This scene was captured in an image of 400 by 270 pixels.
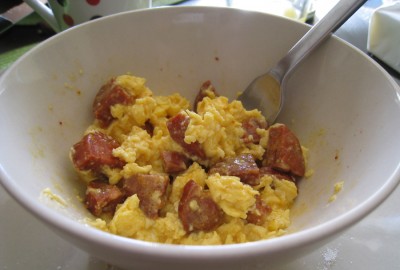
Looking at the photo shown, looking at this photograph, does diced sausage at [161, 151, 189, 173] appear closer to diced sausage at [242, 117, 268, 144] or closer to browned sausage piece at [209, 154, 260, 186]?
browned sausage piece at [209, 154, 260, 186]

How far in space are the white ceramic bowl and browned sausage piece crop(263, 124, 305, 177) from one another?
5cm

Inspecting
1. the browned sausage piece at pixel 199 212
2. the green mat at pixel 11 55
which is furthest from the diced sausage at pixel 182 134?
the green mat at pixel 11 55

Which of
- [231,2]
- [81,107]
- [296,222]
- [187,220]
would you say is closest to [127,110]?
[81,107]

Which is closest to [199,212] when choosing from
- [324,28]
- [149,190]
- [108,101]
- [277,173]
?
[149,190]

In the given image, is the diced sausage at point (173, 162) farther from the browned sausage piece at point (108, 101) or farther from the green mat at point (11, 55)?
the green mat at point (11, 55)

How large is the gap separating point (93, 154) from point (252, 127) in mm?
418

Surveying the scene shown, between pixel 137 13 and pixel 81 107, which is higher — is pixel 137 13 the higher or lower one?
the higher one

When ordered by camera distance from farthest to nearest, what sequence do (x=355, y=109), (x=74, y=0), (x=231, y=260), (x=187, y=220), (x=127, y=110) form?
(x=74, y=0) < (x=127, y=110) < (x=355, y=109) < (x=187, y=220) < (x=231, y=260)

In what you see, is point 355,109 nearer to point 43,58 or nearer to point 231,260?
point 231,260

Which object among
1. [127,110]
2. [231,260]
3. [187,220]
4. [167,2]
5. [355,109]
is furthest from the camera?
[167,2]

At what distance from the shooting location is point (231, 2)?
1.89 m

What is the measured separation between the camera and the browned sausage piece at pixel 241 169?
2.93ft

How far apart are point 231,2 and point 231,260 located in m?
1.59

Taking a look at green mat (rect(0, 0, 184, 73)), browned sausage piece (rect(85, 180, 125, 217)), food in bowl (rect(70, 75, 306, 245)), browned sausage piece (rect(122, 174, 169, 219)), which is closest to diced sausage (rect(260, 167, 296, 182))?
food in bowl (rect(70, 75, 306, 245))
